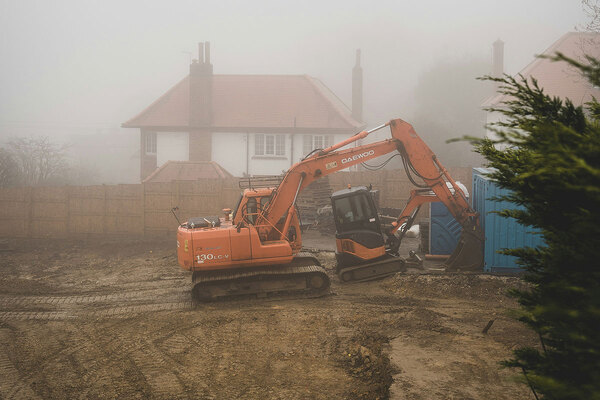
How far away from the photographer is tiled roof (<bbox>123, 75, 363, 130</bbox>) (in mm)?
33000

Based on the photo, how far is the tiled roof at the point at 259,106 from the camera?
3300cm

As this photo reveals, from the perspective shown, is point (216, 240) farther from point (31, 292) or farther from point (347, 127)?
point (347, 127)

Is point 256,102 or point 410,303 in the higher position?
point 256,102

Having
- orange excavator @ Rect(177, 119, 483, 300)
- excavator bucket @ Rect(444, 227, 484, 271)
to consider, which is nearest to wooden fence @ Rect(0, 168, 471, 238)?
orange excavator @ Rect(177, 119, 483, 300)

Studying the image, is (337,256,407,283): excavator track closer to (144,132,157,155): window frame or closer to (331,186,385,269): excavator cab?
(331,186,385,269): excavator cab

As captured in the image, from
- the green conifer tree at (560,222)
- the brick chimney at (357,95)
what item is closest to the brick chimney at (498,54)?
the brick chimney at (357,95)

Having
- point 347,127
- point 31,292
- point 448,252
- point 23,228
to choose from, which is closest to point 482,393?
point 448,252

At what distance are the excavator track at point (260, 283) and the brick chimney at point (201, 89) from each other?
21.6 m

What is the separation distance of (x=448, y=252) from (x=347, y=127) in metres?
18.5

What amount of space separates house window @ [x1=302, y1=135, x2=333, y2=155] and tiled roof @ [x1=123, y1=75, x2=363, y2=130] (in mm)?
637

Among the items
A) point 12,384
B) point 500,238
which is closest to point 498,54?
point 500,238

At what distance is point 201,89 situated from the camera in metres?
32.1

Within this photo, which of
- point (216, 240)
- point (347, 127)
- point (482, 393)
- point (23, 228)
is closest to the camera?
point (482, 393)

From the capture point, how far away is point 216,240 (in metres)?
11.6
